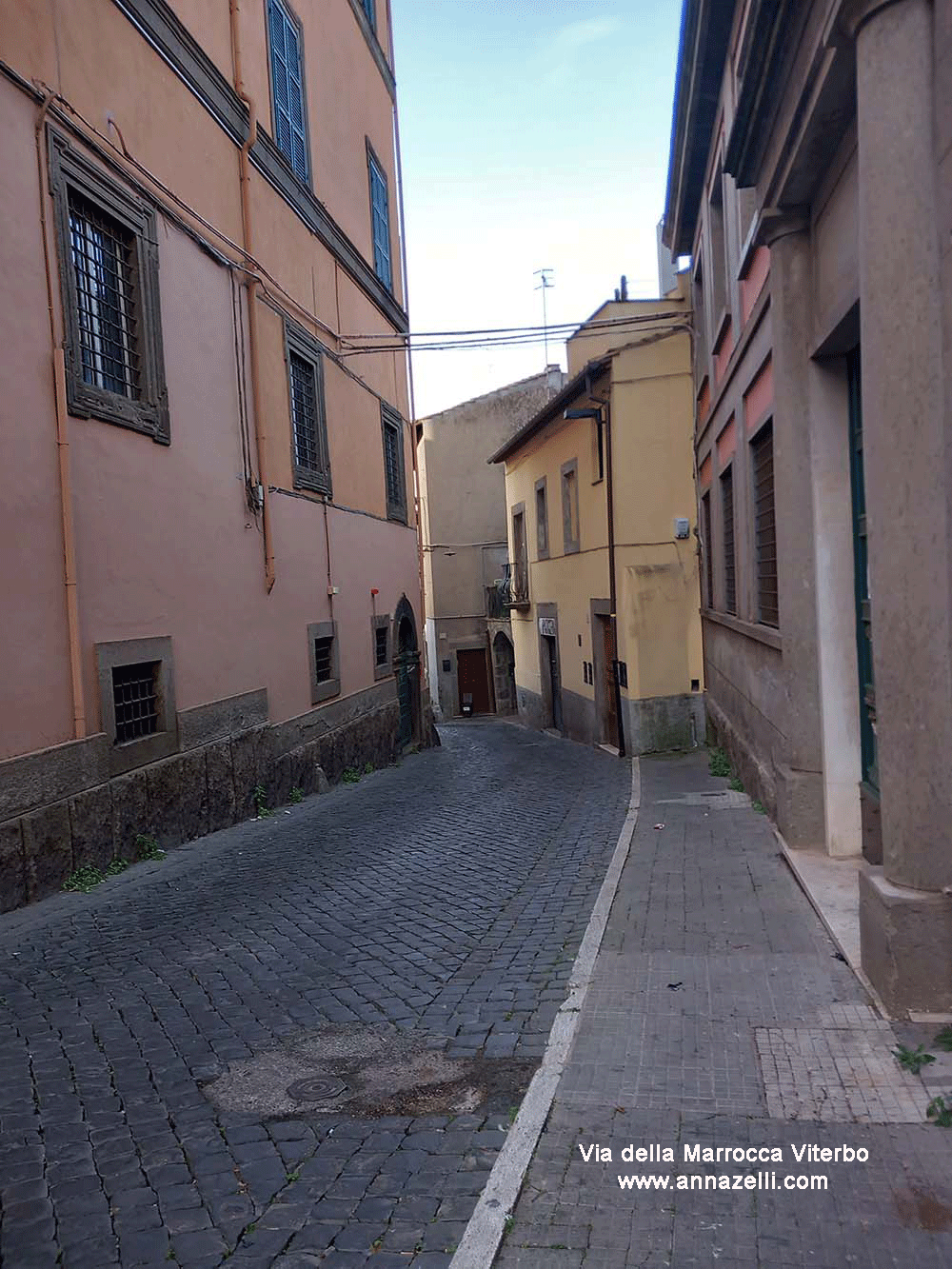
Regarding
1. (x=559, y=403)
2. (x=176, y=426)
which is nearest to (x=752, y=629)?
(x=176, y=426)

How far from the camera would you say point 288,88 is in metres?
13.3

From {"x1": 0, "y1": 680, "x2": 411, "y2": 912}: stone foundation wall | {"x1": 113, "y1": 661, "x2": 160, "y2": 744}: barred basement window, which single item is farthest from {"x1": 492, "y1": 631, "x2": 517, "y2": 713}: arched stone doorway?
{"x1": 113, "y1": 661, "x2": 160, "y2": 744}: barred basement window

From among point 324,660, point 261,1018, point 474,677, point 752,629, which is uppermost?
point 752,629

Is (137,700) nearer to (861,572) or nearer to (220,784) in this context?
(220,784)

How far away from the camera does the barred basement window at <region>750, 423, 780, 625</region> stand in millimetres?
9039

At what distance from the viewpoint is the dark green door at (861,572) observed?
671cm

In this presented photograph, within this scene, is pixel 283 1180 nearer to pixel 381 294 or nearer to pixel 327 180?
pixel 327 180

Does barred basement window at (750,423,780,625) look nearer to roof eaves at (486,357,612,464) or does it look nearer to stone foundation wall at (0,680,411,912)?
stone foundation wall at (0,680,411,912)

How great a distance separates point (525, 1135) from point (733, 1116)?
742 mm

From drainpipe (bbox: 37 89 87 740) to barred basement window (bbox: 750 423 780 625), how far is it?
18.0ft

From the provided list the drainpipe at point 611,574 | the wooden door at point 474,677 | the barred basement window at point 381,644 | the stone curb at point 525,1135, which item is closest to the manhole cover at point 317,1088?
the stone curb at point 525,1135

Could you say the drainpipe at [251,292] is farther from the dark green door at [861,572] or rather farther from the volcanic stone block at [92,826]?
the dark green door at [861,572]

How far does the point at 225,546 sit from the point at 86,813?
12.4 ft

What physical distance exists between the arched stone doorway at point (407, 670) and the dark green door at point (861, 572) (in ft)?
37.6
